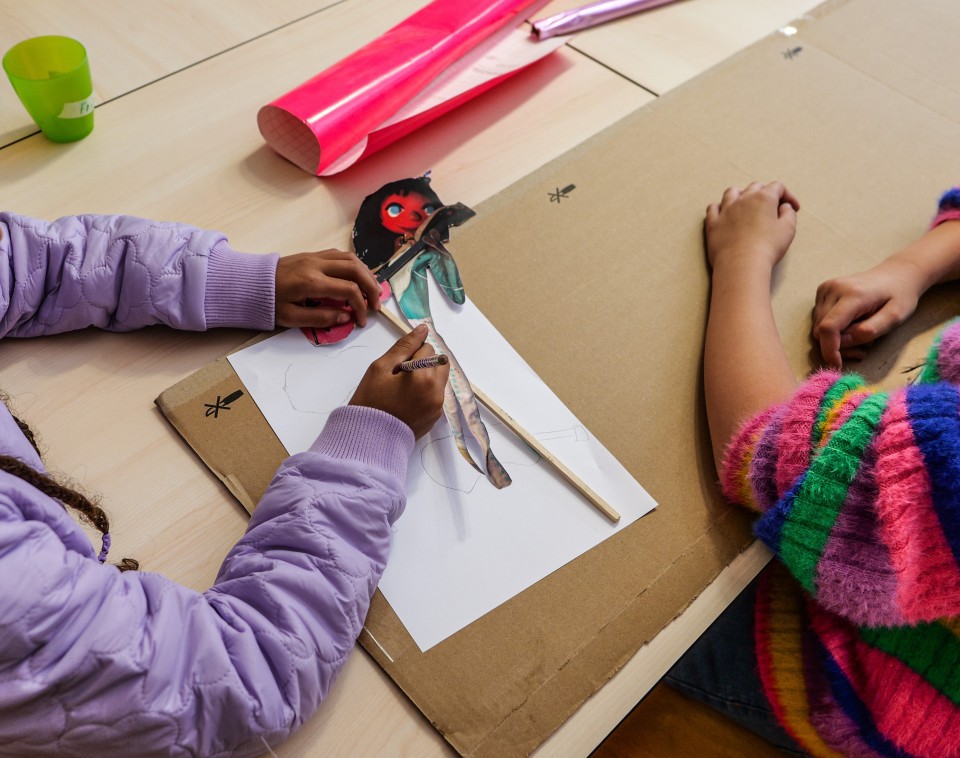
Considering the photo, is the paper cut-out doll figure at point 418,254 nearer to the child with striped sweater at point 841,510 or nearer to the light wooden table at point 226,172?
the light wooden table at point 226,172

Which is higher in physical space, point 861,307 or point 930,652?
point 861,307

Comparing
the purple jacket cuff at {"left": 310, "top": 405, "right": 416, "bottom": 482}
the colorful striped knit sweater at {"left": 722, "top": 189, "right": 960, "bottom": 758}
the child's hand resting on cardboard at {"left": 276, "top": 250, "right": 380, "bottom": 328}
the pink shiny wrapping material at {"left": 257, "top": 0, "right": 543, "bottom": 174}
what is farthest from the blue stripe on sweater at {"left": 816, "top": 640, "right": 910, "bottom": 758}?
the pink shiny wrapping material at {"left": 257, "top": 0, "right": 543, "bottom": 174}

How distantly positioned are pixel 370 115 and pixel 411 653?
1.93 ft

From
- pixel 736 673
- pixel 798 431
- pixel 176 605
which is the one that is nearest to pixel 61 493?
pixel 176 605

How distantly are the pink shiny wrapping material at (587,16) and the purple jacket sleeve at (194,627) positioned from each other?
0.70 m

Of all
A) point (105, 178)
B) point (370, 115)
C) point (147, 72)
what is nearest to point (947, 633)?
point (370, 115)

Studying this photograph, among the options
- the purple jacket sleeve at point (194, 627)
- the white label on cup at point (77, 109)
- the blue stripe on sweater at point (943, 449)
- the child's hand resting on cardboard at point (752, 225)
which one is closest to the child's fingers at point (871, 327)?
the child's hand resting on cardboard at point (752, 225)

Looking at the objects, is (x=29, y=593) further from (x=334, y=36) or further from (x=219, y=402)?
(x=334, y=36)

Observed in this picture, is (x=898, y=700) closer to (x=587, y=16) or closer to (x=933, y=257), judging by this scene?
(x=933, y=257)

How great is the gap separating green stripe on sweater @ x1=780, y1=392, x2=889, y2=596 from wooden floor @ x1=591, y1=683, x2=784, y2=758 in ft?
1.41

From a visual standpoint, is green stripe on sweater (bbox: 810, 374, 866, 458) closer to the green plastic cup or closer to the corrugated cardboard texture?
the corrugated cardboard texture

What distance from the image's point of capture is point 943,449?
0.53 m

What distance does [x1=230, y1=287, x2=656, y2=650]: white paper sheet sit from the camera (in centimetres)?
62

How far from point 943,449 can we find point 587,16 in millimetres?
796
